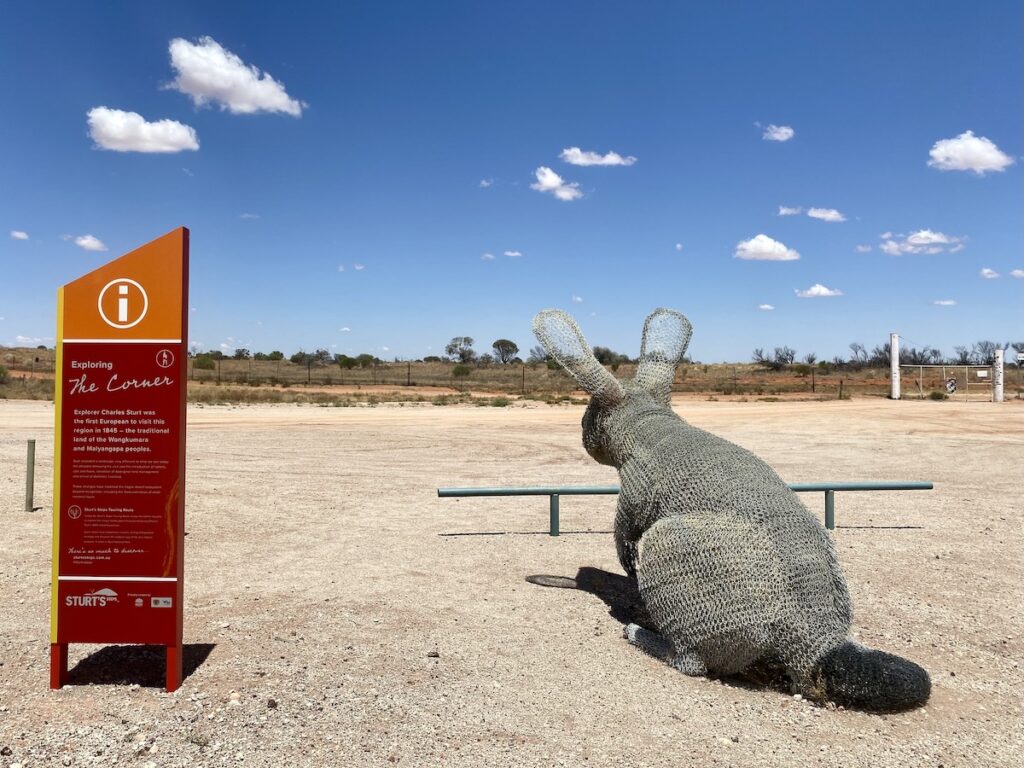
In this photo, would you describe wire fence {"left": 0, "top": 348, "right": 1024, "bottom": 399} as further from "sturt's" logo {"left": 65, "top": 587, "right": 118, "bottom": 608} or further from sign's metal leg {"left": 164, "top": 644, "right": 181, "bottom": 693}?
sign's metal leg {"left": 164, "top": 644, "right": 181, "bottom": 693}

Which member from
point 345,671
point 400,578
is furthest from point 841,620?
point 400,578

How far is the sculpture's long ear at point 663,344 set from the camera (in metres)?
5.02

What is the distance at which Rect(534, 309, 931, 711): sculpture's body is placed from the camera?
3463mm

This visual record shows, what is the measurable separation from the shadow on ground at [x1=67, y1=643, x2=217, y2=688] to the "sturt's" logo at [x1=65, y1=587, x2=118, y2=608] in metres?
0.48

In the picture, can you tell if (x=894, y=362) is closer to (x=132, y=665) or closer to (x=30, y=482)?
(x=30, y=482)

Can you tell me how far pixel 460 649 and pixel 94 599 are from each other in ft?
6.62

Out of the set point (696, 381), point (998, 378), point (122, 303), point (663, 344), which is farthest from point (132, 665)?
point (696, 381)

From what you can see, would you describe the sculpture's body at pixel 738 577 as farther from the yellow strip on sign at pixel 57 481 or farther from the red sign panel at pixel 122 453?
the yellow strip on sign at pixel 57 481

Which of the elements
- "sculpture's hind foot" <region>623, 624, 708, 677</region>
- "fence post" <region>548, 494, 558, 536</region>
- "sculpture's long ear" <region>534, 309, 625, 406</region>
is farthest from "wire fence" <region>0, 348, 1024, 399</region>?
"sculpture's hind foot" <region>623, 624, 708, 677</region>

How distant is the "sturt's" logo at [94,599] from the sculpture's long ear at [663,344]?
339cm

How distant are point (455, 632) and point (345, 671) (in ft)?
2.84

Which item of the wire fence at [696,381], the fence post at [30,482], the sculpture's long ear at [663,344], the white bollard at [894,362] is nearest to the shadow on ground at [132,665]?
the sculpture's long ear at [663,344]

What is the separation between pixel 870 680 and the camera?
11.1 feet

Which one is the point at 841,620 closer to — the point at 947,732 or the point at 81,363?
the point at 947,732
